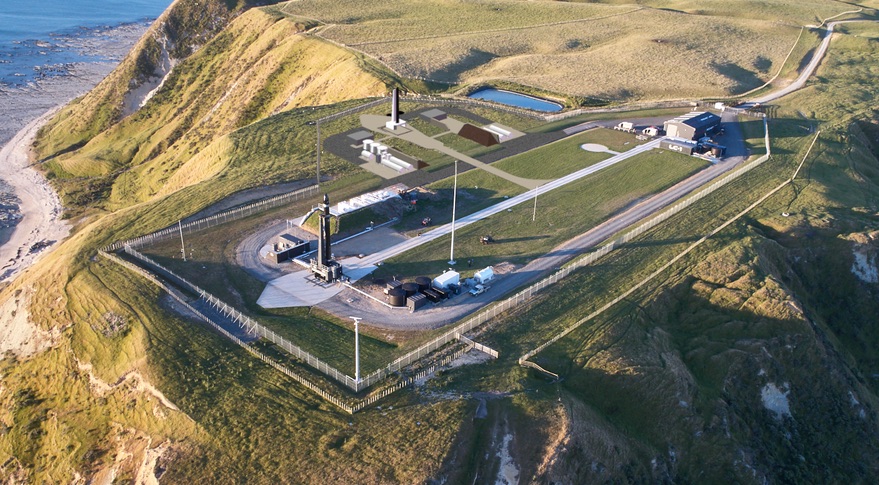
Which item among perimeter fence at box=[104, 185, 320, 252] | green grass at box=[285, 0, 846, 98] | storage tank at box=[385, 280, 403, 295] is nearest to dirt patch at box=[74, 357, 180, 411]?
perimeter fence at box=[104, 185, 320, 252]

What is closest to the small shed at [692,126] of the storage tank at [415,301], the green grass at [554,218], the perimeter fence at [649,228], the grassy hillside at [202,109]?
the green grass at [554,218]

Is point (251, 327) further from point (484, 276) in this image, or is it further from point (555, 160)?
point (555, 160)

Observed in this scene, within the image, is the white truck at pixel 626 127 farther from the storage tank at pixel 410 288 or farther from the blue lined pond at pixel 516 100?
the storage tank at pixel 410 288

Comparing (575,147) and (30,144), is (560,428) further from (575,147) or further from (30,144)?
(30,144)

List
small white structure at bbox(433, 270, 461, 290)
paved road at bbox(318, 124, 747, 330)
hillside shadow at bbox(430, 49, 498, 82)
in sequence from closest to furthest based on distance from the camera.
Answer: paved road at bbox(318, 124, 747, 330), small white structure at bbox(433, 270, 461, 290), hillside shadow at bbox(430, 49, 498, 82)

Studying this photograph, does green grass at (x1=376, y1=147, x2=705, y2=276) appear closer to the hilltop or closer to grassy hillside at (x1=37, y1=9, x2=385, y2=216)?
the hilltop

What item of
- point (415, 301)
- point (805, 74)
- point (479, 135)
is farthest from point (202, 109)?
point (805, 74)
